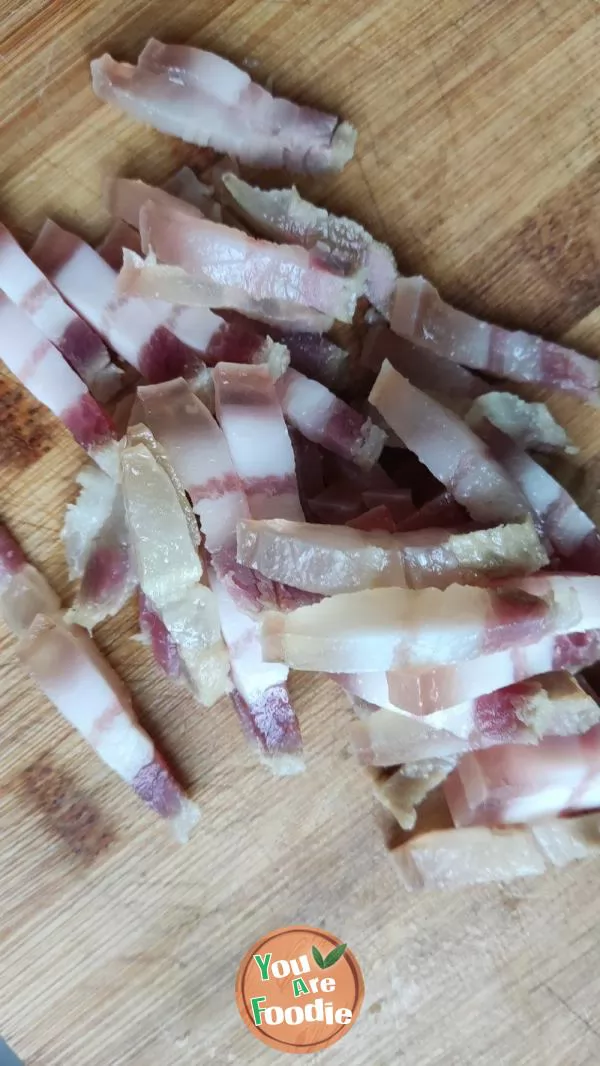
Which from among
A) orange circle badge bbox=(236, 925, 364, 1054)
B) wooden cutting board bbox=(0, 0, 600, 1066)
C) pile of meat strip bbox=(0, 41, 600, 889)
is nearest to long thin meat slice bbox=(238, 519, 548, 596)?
pile of meat strip bbox=(0, 41, 600, 889)

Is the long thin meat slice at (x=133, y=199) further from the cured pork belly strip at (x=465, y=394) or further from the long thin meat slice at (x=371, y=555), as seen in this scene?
the long thin meat slice at (x=371, y=555)

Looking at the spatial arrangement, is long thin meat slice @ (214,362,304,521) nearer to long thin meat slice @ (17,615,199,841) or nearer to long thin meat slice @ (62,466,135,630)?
long thin meat slice @ (62,466,135,630)

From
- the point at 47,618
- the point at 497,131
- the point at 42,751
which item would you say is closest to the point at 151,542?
the point at 47,618

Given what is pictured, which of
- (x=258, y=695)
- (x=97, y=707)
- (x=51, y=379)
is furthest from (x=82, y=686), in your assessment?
(x=51, y=379)

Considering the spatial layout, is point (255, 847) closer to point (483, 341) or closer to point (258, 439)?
point (258, 439)

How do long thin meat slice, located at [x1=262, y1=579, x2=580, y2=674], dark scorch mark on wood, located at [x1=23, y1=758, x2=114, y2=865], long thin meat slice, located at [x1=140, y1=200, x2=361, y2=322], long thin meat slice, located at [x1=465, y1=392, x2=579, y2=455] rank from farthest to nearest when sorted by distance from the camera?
dark scorch mark on wood, located at [x1=23, y1=758, x2=114, y2=865] → long thin meat slice, located at [x1=465, y1=392, x2=579, y2=455] → long thin meat slice, located at [x1=140, y1=200, x2=361, y2=322] → long thin meat slice, located at [x1=262, y1=579, x2=580, y2=674]

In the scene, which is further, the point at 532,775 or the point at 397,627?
the point at 532,775

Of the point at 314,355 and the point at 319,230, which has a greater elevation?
the point at 319,230
